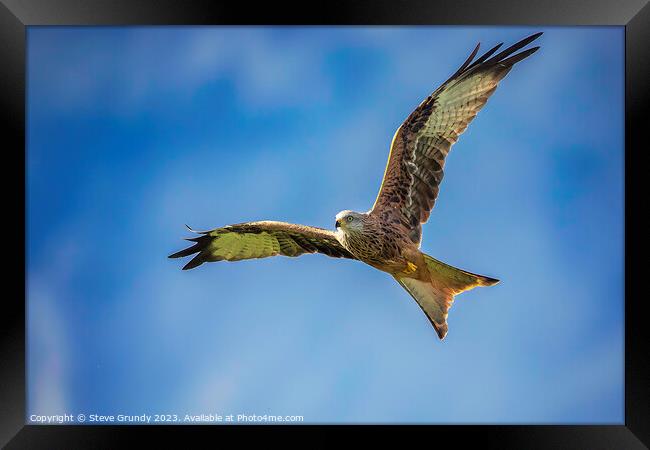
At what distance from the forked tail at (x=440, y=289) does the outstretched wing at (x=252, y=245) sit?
456 mm

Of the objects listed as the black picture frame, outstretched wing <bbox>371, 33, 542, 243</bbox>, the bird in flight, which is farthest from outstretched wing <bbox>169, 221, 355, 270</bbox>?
the black picture frame

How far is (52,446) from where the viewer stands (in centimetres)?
281

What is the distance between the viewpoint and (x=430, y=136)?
121 inches

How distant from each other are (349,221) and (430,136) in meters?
0.59

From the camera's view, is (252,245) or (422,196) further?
(252,245)

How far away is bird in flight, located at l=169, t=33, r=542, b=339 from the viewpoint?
3.02m

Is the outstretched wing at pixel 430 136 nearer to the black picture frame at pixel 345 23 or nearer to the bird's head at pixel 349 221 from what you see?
the bird's head at pixel 349 221

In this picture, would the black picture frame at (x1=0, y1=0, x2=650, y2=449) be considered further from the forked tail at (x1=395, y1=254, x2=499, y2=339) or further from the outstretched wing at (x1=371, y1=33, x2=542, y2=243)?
the forked tail at (x1=395, y1=254, x2=499, y2=339)

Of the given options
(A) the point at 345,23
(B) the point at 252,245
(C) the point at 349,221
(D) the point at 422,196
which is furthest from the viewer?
(B) the point at 252,245

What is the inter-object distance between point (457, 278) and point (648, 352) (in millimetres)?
893

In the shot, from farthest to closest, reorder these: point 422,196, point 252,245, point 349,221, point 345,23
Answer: point 252,245, point 422,196, point 349,221, point 345,23

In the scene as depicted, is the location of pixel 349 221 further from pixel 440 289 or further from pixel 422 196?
pixel 440 289

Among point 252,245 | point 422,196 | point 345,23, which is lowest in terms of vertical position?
point 252,245

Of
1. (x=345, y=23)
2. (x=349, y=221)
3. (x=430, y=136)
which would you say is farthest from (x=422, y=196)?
(x=345, y=23)
